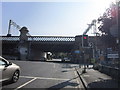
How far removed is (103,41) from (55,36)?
4351 centimetres

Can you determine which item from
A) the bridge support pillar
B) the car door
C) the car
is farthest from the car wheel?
the bridge support pillar

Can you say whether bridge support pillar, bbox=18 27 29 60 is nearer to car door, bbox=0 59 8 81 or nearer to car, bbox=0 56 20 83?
car, bbox=0 56 20 83

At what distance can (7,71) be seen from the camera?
852 cm

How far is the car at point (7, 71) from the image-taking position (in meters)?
8.18

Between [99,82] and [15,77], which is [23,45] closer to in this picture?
[15,77]

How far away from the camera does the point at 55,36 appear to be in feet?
185

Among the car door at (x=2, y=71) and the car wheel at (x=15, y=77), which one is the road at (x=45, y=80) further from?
the car door at (x=2, y=71)

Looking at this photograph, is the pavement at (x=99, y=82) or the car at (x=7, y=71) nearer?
the car at (x=7, y=71)

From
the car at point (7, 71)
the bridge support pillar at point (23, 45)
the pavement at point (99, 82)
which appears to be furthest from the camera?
the bridge support pillar at point (23, 45)

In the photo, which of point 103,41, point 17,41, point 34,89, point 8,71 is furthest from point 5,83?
point 17,41

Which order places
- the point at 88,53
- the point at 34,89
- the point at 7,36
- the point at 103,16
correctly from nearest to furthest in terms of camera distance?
1. the point at 34,89
2. the point at 103,16
3. the point at 88,53
4. the point at 7,36

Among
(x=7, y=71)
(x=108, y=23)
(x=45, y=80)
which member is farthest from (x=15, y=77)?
(x=108, y=23)

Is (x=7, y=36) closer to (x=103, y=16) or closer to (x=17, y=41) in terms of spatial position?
(x=17, y=41)

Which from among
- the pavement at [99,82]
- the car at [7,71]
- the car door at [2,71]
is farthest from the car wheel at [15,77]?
the pavement at [99,82]
